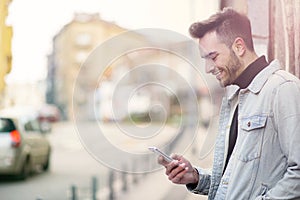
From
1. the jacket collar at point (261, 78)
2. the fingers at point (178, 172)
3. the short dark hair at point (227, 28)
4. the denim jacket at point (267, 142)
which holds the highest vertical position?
the short dark hair at point (227, 28)

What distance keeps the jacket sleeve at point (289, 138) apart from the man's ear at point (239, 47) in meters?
0.21

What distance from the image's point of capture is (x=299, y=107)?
140 centimetres

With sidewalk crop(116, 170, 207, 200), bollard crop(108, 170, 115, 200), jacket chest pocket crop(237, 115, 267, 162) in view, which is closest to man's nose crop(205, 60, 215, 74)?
jacket chest pocket crop(237, 115, 267, 162)

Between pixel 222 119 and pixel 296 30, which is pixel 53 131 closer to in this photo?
pixel 222 119

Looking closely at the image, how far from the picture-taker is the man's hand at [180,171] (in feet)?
5.45

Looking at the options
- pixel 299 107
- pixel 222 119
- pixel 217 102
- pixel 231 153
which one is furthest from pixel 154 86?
pixel 299 107

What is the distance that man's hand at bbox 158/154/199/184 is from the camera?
166 centimetres

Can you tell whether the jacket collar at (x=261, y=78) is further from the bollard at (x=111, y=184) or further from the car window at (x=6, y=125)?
the car window at (x=6, y=125)

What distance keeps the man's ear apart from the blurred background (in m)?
0.31

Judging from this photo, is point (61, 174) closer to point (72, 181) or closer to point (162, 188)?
point (72, 181)

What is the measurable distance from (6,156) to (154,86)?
71cm

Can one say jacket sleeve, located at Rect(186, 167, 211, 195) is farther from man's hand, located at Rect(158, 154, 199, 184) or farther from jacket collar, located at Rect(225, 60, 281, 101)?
jacket collar, located at Rect(225, 60, 281, 101)

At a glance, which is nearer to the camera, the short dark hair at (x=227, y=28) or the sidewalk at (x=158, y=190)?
the short dark hair at (x=227, y=28)

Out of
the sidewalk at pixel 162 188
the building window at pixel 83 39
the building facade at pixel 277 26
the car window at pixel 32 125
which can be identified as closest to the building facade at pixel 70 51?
the building window at pixel 83 39
